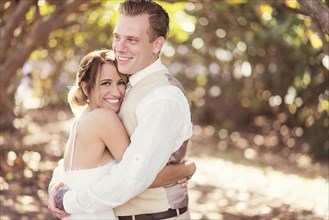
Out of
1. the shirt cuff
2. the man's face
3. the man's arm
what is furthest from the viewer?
the man's face

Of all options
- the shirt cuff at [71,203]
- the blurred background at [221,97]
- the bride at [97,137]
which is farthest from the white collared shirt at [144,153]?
the blurred background at [221,97]

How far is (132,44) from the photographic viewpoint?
11.2ft

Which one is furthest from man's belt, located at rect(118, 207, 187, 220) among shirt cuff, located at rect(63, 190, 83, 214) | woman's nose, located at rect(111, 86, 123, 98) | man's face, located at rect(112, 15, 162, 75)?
man's face, located at rect(112, 15, 162, 75)

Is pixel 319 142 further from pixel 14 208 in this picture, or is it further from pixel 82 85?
pixel 82 85

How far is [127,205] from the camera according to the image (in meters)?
3.47

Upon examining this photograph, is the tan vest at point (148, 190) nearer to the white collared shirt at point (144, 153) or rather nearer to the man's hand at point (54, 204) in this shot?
the white collared shirt at point (144, 153)

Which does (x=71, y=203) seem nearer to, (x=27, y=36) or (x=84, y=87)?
(x=84, y=87)

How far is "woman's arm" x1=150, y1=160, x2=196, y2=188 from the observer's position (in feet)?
11.2

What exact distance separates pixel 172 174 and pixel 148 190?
0.49 feet

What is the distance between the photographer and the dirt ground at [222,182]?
7.55 metres

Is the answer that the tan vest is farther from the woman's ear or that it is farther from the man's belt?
the woman's ear

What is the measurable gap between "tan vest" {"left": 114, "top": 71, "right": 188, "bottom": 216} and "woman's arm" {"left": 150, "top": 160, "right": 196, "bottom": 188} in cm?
4

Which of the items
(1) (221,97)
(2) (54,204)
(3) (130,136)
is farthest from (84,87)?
(1) (221,97)

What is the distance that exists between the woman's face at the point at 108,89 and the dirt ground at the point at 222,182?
11.7ft
